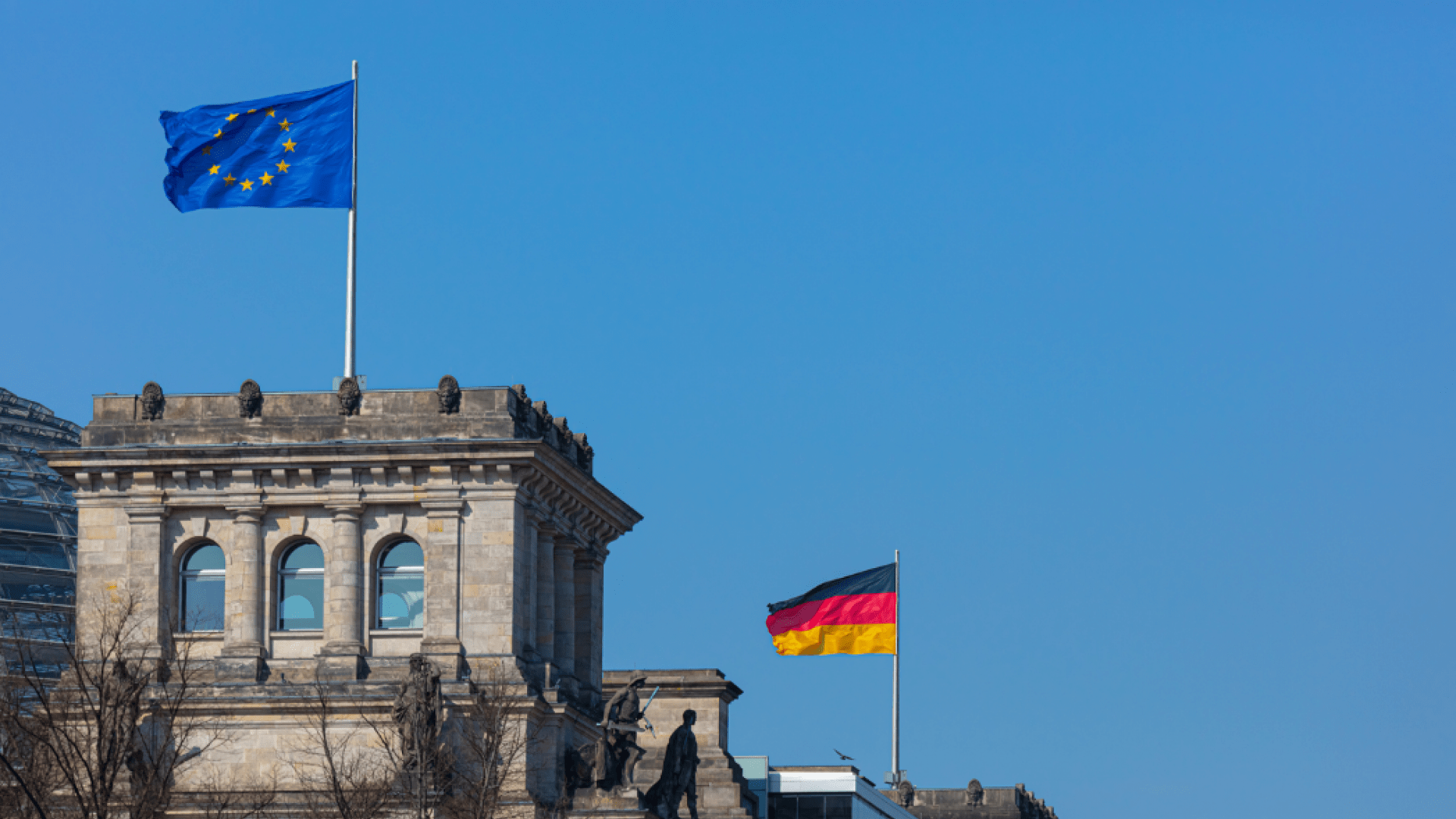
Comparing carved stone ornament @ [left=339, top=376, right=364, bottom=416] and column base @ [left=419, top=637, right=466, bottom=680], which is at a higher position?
carved stone ornament @ [left=339, top=376, right=364, bottom=416]

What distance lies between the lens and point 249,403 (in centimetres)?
8831

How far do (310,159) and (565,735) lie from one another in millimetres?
20026

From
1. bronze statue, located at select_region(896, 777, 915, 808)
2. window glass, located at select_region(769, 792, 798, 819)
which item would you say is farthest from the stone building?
bronze statue, located at select_region(896, 777, 915, 808)

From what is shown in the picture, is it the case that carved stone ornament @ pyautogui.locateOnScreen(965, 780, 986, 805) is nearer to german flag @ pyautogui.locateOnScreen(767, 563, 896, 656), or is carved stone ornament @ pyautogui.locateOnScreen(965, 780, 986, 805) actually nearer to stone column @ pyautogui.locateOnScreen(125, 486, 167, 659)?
german flag @ pyautogui.locateOnScreen(767, 563, 896, 656)

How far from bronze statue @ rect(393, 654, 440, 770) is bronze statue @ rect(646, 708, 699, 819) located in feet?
32.2

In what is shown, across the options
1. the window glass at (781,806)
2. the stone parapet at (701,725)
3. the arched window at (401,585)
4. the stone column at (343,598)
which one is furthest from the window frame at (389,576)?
the window glass at (781,806)

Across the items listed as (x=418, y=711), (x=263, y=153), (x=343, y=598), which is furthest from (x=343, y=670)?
(x=263, y=153)

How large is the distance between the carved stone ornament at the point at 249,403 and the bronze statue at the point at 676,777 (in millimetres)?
17020

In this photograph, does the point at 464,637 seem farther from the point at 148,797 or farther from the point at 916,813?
the point at 916,813

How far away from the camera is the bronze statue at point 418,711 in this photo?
3253 inches

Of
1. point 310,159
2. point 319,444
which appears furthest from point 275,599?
point 310,159

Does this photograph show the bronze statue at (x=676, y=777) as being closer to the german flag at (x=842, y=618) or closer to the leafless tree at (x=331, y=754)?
the leafless tree at (x=331, y=754)

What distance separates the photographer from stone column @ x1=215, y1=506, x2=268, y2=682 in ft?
286

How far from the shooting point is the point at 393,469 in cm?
8762
